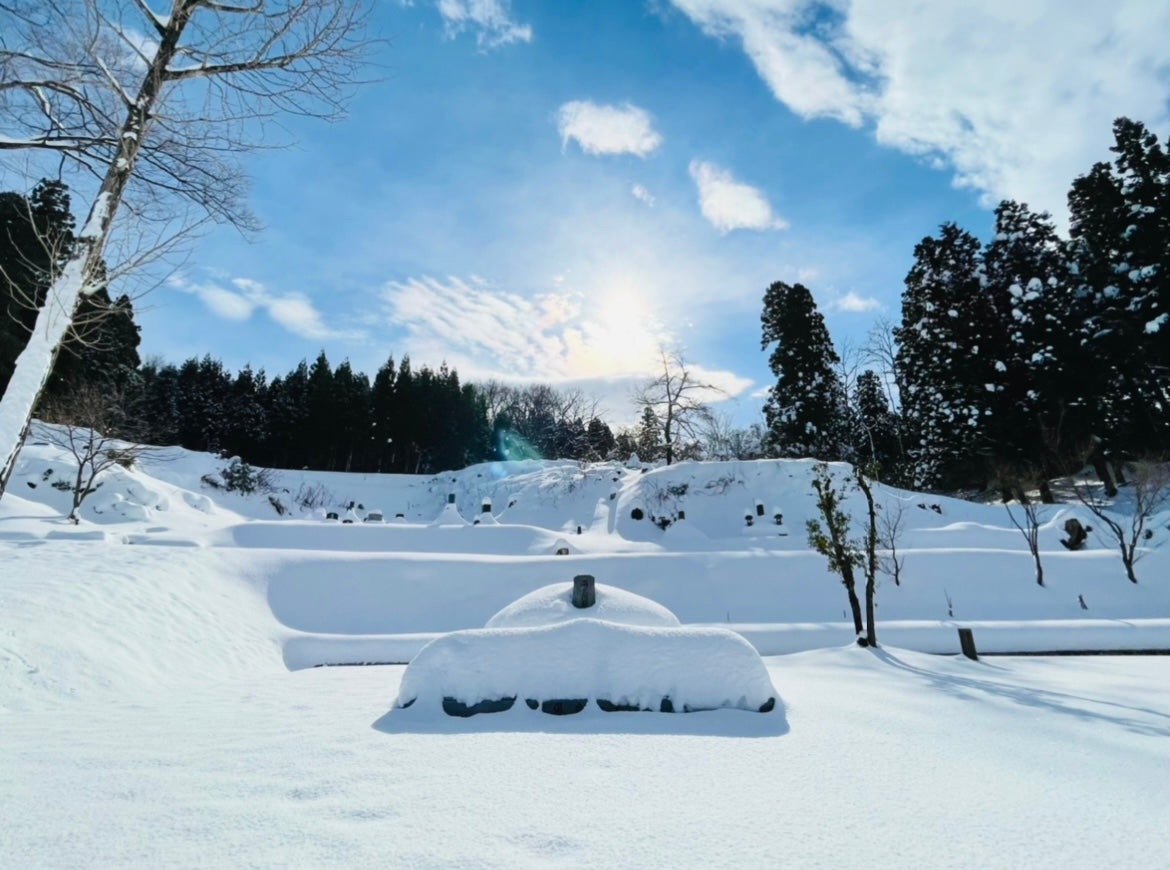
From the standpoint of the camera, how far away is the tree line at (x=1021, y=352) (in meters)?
22.3

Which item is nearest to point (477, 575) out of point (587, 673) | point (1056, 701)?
point (587, 673)

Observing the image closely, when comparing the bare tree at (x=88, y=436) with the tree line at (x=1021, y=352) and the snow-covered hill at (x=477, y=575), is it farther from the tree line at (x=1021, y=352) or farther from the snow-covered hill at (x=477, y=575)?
the tree line at (x=1021, y=352)

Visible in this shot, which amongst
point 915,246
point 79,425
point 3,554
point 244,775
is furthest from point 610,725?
point 915,246

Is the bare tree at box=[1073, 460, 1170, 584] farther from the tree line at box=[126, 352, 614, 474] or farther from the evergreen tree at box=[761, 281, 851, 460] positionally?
the tree line at box=[126, 352, 614, 474]

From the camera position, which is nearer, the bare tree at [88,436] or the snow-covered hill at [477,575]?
the snow-covered hill at [477,575]

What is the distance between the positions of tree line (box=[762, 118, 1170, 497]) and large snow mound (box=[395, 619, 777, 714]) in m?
24.4

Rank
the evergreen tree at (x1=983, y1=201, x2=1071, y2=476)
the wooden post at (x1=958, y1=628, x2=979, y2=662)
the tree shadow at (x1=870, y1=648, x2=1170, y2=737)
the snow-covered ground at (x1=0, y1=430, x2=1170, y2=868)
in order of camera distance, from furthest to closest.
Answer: the evergreen tree at (x1=983, y1=201, x2=1071, y2=476) < the wooden post at (x1=958, y1=628, x2=979, y2=662) < the tree shadow at (x1=870, y1=648, x2=1170, y2=737) < the snow-covered ground at (x1=0, y1=430, x2=1170, y2=868)

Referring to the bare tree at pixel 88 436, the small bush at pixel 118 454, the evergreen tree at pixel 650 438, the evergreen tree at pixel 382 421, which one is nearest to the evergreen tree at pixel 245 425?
the evergreen tree at pixel 382 421

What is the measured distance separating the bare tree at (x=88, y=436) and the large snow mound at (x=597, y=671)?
18.7 metres

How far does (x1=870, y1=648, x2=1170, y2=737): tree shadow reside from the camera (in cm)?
442

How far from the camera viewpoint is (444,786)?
2.74 m

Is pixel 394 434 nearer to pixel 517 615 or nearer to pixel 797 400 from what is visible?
pixel 797 400

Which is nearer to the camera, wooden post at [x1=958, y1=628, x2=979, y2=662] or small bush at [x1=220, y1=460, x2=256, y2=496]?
wooden post at [x1=958, y1=628, x2=979, y2=662]

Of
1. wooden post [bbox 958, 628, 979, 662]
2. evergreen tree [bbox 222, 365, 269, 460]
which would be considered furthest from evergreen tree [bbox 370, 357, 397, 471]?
wooden post [bbox 958, 628, 979, 662]
